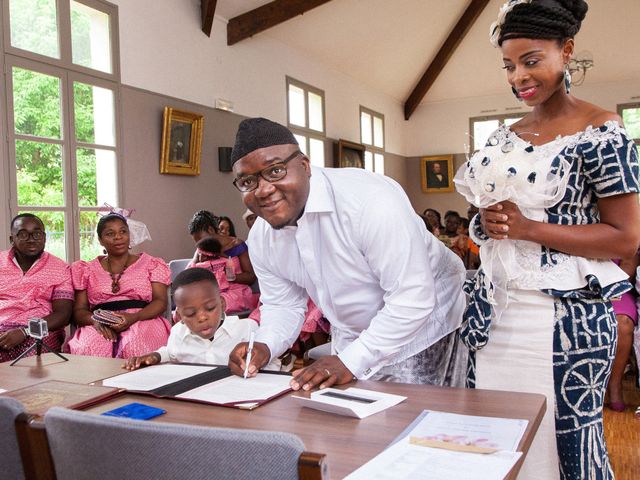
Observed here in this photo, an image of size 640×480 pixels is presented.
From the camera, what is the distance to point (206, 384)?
158 cm

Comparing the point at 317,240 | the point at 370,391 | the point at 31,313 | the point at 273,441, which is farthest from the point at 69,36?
the point at 273,441

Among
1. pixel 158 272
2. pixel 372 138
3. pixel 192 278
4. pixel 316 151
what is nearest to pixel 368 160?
pixel 372 138

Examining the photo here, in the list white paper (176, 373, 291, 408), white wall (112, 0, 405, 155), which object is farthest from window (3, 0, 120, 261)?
white paper (176, 373, 291, 408)

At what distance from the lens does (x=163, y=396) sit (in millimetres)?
1484

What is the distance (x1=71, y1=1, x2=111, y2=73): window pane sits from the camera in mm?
5324

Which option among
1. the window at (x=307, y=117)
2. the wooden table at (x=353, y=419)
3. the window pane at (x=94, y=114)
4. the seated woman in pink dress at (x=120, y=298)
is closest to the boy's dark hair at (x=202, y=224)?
the window pane at (x=94, y=114)

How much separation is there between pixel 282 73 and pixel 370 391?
7517mm

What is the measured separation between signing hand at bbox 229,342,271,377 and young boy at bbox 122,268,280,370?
60 cm

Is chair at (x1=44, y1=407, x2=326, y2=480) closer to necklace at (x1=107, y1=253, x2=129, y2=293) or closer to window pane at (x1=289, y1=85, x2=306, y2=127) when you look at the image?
necklace at (x1=107, y1=253, x2=129, y2=293)

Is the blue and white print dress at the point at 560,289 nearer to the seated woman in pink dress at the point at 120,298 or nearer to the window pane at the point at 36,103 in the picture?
the seated woman in pink dress at the point at 120,298

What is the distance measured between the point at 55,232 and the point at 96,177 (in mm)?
712

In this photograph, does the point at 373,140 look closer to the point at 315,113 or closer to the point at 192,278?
the point at 315,113

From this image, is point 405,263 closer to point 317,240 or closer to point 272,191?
point 317,240

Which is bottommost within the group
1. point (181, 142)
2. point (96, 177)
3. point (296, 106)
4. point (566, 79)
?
point (566, 79)
